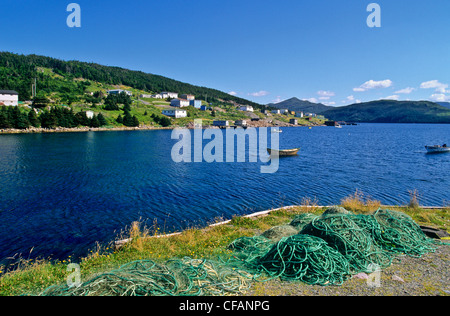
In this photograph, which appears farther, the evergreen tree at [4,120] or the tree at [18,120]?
the tree at [18,120]

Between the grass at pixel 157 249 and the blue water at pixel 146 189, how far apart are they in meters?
3.01

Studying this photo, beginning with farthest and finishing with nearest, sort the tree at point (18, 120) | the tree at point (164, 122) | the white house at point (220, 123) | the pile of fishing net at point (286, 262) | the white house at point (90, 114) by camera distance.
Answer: the white house at point (220, 123), the tree at point (164, 122), the white house at point (90, 114), the tree at point (18, 120), the pile of fishing net at point (286, 262)

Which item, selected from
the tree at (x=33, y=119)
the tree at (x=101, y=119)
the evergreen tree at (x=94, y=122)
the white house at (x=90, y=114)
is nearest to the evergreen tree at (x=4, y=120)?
the tree at (x=33, y=119)

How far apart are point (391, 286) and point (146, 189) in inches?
946

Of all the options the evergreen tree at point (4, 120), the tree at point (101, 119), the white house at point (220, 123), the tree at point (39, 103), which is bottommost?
the evergreen tree at point (4, 120)

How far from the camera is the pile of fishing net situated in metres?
7.09

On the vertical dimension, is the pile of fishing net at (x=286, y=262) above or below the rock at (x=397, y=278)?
above

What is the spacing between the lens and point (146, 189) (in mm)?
27594

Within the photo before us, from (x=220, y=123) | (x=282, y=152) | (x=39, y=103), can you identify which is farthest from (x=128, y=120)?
(x=282, y=152)

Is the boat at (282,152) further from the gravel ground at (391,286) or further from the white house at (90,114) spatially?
the white house at (90,114)

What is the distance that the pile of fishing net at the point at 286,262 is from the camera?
7094 mm

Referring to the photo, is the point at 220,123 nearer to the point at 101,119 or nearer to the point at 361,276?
the point at 101,119

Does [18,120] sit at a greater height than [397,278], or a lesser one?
greater

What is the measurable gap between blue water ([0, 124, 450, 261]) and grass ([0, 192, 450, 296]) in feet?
9.86
